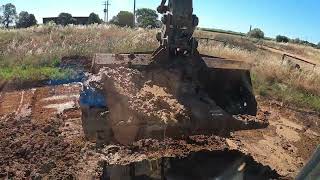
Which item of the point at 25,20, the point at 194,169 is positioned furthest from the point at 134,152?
the point at 25,20

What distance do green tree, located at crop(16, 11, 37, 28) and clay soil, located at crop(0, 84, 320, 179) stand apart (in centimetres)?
3913

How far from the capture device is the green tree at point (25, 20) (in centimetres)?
4966

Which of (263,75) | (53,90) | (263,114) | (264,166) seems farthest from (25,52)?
(264,166)

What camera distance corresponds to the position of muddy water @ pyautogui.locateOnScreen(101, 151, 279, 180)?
6.46 metres

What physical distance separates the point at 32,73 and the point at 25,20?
3703cm

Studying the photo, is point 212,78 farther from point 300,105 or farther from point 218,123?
point 300,105

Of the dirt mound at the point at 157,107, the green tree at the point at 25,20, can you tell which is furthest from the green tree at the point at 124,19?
the dirt mound at the point at 157,107

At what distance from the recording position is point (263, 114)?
479 inches

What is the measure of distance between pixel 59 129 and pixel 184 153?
10.0 feet

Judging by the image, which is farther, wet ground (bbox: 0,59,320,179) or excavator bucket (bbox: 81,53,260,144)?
wet ground (bbox: 0,59,320,179)

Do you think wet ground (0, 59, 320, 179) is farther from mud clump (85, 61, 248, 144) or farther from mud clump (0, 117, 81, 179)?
mud clump (85, 61, 248, 144)

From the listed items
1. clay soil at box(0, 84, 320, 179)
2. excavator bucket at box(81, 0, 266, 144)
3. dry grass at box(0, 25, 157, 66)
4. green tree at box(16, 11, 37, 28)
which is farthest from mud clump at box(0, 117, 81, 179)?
green tree at box(16, 11, 37, 28)

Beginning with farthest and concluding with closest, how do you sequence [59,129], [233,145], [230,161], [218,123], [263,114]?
[263,114]
[59,129]
[233,145]
[230,161]
[218,123]

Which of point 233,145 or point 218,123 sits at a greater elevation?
point 218,123
